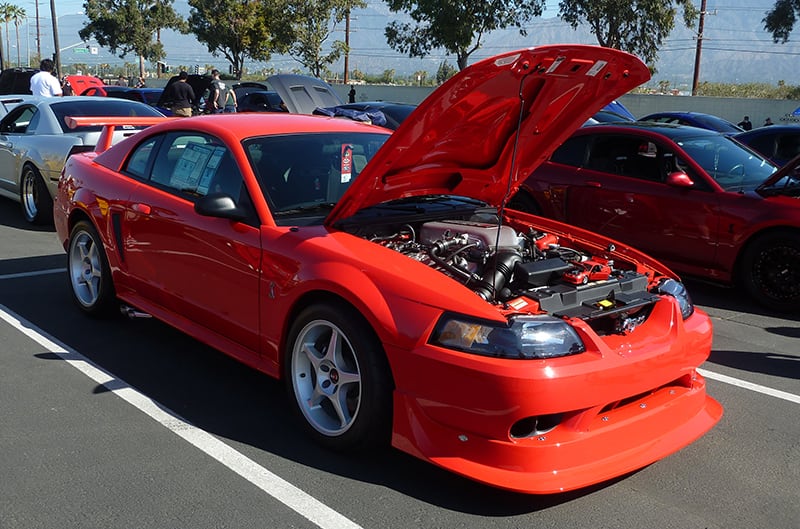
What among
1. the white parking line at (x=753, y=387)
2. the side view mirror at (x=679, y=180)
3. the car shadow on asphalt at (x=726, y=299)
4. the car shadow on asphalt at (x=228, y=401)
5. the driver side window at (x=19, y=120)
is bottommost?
the car shadow on asphalt at (x=726, y=299)

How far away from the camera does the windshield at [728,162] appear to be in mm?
7164

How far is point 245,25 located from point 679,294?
1628 inches

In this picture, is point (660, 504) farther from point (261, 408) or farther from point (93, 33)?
point (93, 33)

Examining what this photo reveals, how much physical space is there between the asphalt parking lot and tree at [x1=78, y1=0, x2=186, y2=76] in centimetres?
5085

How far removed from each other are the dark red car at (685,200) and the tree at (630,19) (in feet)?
72.8

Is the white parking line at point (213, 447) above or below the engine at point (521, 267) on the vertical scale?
below

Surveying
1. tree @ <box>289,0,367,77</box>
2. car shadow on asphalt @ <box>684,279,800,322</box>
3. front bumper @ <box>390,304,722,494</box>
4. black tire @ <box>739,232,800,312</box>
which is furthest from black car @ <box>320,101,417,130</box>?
tree @ <box>289,0,367,77</box>

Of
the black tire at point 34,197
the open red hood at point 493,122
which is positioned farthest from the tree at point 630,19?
the open red hood at point 493,122

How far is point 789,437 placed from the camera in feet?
13.5

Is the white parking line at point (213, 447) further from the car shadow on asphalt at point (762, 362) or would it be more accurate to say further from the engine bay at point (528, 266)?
the car shadow on asphalt at point (762, 362)

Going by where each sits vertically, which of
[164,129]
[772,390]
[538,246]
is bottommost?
[772,390]

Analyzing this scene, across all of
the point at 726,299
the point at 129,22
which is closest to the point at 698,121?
the point at 726,299

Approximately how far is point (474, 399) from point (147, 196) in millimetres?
2733

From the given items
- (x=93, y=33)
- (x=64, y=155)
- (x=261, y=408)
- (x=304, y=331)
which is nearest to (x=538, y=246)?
(x=304, y=331)
